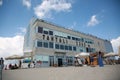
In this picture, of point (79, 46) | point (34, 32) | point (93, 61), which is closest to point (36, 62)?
point (34, 32)

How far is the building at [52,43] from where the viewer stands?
22920mm

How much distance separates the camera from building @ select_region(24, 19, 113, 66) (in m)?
22.9

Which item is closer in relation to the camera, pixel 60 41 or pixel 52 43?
pixel 52 43

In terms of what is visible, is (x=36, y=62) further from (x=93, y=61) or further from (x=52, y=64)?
(x=93, y=61)

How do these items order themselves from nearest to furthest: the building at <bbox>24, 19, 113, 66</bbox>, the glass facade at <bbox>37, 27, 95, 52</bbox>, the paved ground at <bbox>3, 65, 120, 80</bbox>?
1. the paved ground at <bbox>3, 65, 120, 80</bbox>
2. the building at <bbox>24, 19, 113, 66</bbox>
3. the glass facade at <bbox>37, 27, 95, 52</bbox>

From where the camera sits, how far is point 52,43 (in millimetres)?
24891

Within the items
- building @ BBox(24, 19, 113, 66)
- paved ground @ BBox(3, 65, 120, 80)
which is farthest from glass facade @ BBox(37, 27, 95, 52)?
paved ground @ BBox(3, 65, 120, 80)

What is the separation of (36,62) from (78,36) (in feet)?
43.2

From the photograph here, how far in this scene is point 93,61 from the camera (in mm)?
15172

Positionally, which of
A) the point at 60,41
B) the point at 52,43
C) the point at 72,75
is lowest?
the point at 72,75

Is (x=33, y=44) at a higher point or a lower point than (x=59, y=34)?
lower

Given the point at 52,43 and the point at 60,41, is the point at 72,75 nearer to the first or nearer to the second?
the point at 52,43

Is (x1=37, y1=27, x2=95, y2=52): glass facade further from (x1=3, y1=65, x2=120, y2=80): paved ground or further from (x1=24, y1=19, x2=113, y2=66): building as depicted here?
(x1=3, y1=65, x2=120, y2=80): paved ground

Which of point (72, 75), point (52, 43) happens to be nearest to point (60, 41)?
point (52, 43)
